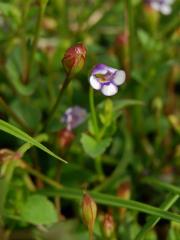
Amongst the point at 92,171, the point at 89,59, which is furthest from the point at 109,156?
the point at 89,59

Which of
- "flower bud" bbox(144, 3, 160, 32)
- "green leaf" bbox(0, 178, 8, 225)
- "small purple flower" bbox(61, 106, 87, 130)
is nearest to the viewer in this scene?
"green leaf" bbox(0, 178, 8, 225)

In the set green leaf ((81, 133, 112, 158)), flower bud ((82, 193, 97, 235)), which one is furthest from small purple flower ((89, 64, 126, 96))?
flower bud ((82, 193, 97, 235))

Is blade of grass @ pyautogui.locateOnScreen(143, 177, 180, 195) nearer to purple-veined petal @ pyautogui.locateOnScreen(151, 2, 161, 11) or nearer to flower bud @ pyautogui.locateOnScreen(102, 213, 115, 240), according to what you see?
flower bud @ pyautogui.locateOnScreen(102, 213, 115, 240)

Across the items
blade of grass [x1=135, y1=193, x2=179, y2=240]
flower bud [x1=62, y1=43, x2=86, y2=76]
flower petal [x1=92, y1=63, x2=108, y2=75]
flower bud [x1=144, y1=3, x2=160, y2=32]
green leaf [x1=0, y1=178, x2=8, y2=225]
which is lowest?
blade of grass [x1=135, y1=193, x2=179, y2=240]

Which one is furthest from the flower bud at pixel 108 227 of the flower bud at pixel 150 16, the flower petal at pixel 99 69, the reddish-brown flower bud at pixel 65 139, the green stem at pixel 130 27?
the flower bud at pixel 150 16

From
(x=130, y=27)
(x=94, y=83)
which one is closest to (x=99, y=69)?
(x=94, y=83)

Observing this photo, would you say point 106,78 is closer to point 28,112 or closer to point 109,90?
point 109,90
